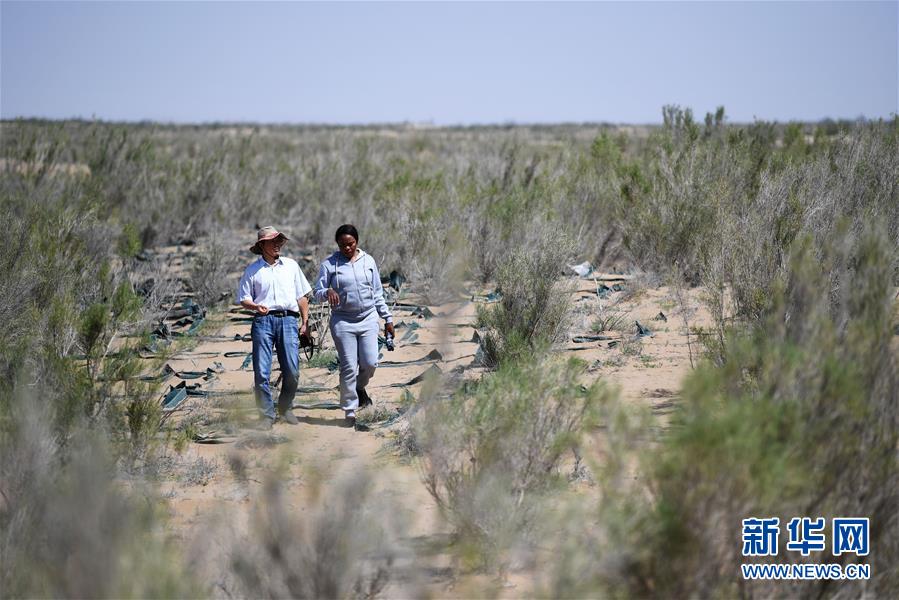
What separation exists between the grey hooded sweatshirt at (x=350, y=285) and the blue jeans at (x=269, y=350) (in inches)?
15.0

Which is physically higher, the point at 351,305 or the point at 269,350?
the point at 351,305

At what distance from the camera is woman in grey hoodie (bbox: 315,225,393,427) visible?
734cm

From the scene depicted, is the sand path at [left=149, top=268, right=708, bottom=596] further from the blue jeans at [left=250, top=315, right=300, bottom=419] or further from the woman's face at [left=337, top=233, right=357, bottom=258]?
the woman's face at [left=337, top=233, right=357, bottom=258]

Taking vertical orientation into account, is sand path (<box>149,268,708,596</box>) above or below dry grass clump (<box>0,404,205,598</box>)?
below

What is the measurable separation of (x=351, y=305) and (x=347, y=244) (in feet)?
1.63

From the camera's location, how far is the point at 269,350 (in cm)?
709

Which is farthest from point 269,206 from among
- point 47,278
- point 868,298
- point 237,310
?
point 868,298

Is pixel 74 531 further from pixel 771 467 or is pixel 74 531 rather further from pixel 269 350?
pixel 269 350

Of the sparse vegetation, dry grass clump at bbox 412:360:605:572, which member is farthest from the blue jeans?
→ dry grass clump at bbox 412:360:605:572

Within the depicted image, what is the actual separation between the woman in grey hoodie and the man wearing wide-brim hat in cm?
23

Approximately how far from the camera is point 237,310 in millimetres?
11898

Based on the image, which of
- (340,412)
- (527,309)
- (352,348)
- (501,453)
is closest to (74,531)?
(501,453)

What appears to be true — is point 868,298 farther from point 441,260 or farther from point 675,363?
point 441,260

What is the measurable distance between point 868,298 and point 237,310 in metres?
8.99
